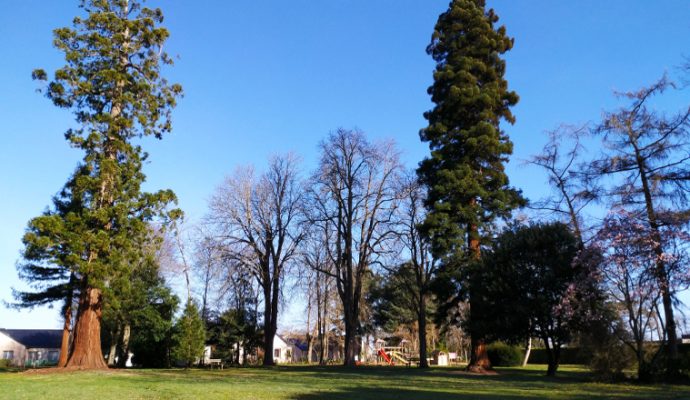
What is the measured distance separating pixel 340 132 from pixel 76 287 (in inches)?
760

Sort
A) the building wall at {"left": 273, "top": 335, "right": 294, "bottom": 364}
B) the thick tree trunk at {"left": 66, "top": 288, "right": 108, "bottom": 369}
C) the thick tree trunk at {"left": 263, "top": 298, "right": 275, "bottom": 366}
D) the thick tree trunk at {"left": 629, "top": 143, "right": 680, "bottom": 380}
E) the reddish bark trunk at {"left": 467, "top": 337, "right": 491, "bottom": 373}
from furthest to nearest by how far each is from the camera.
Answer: the building wall at {"left": 273, "top": 335, "right": 294, "bottom": 364}
the thick tree trunk at {"left": 263, "top": 298, "right": 275, "bottom": 366}
the reddish bark trunk at {"left": 467, "top": 337, "right": 491, "bottom": 373}
the thick tree trunk at {"left": 66, "top": 288, "right": 108, "bottom": 369}
the thick tree trunk at {"left": 629, "top": 143, "right": 680, "bottom": 380}

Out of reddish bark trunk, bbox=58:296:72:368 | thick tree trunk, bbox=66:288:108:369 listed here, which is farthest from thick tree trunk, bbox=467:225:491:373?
reddish bark trunk, bbox=58:296:72:368

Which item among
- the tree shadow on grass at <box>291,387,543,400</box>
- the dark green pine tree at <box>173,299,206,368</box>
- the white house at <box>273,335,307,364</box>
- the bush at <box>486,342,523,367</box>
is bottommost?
the white house at <box>273,335,307,364</box>

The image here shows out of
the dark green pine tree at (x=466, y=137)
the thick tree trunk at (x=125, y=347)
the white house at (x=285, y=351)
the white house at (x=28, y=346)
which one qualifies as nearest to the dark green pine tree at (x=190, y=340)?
the thick tree trunk at (x=125, y=347)

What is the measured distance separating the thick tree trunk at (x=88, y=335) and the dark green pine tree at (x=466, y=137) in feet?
53.7

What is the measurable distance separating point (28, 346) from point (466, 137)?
64478 millimetres

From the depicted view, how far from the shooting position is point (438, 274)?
27.9 meters

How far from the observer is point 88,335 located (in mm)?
22828

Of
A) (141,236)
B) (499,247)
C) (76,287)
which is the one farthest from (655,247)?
(76,287)

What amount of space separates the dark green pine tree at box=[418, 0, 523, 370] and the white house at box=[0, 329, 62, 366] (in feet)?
188

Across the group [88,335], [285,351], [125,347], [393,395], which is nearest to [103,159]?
[88,335]

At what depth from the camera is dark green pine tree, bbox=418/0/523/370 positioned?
27.4m

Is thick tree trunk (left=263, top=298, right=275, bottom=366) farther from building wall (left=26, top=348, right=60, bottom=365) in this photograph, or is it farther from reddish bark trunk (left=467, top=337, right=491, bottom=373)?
building wall (left=26, top=348, right=60, bottom=365)

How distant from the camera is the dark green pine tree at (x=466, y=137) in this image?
2738cm
